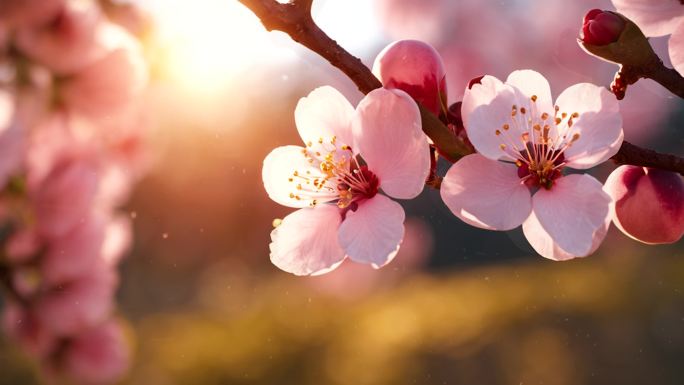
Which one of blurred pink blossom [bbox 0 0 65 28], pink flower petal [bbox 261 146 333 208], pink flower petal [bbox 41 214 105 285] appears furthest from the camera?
pink flower petal [bbox 41 214 105 285]

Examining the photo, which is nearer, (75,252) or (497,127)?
(497,127)

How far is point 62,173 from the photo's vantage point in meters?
0.97

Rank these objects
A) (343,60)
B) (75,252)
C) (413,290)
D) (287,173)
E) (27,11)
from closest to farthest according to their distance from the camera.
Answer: (343,60), (287,173), (27,11), (75,252), (413,290)

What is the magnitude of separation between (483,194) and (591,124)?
0.22 ft

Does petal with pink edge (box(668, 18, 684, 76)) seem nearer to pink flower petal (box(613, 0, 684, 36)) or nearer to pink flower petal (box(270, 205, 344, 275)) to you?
pink flower petal (box(613, 0, 684, 36))

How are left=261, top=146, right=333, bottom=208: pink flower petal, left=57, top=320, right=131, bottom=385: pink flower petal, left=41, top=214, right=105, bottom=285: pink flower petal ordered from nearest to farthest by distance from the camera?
left=261, top=146, right=333, bottom=208: pink flower petal < left=41, top=214, right=105, bottom=285: pink flower petal < left=57, top=320, right=131, bottom=385: pink flower petal

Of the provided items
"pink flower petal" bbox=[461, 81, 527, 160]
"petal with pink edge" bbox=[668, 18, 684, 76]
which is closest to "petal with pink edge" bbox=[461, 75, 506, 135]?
"pink flower petal" bbox=[461, 81, 527, 160]

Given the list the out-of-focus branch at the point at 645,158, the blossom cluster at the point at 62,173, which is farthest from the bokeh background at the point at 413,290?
the out-of-focus branch at the point at 645,158

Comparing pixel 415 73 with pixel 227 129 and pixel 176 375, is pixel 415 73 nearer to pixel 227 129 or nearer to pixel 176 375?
pixel 176 375

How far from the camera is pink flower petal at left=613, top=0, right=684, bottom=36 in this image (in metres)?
0.40

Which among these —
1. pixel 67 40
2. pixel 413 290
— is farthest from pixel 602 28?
pixel 413 290

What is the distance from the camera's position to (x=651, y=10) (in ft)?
1.31

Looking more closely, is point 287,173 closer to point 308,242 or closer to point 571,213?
point 308,242

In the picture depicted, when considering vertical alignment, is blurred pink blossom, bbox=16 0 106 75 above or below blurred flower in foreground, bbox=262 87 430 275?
below
